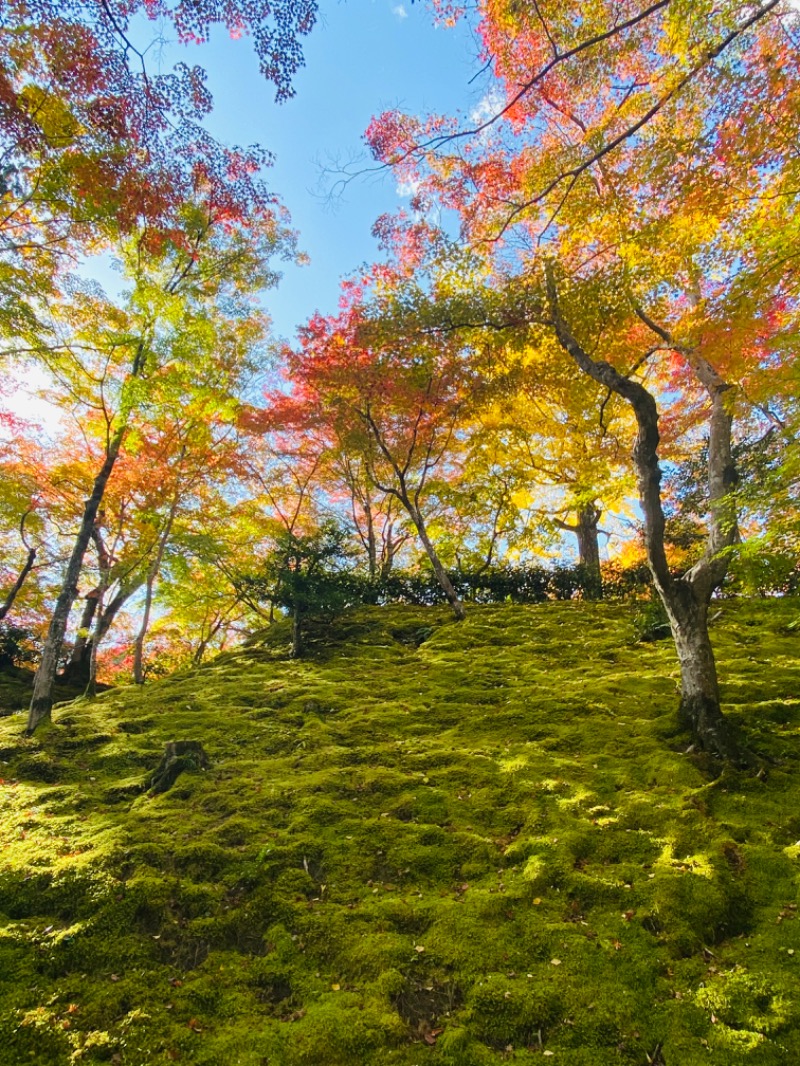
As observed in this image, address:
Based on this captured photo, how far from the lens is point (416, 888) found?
4.08 m

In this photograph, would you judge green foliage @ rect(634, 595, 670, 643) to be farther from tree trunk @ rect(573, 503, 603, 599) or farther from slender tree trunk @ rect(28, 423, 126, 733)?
slender tree trunk @ rect(28, 423, 126, 733)

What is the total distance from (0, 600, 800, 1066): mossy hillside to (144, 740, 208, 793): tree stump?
0.17m

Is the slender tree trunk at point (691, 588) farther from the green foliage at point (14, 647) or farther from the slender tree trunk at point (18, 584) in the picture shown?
the green foliage at point (14, 647)

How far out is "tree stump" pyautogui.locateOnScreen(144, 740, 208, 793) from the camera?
5797 mm

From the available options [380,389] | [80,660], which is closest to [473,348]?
[380,389]

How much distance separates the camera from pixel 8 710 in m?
10.2

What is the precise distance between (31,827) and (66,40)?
8298 millimetres

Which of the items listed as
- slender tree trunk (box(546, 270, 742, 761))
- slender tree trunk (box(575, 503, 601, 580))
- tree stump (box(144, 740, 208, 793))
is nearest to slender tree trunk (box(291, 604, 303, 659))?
tree stump (box(144, 740, 208, 793))

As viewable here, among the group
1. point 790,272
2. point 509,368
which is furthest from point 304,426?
point 790,272

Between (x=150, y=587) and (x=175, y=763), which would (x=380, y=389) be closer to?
(x=150, y=587)

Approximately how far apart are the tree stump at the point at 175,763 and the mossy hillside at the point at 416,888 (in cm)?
17

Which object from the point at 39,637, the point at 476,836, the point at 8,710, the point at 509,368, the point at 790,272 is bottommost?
the point at 476,836

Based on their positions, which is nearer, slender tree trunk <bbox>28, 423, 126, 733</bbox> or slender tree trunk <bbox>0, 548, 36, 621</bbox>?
slender tree trunk <bbox>28, 423, 126, 733</bbox>

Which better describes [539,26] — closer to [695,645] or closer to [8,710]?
[695,645]
